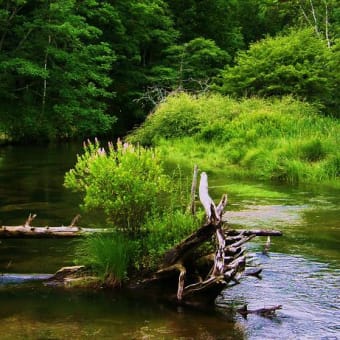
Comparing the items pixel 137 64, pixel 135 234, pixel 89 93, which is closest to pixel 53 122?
pixel 89 93

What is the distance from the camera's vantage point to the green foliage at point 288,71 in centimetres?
3009

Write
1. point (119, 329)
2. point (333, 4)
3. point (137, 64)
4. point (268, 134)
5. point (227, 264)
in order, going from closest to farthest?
point (119, 329) < point (227, 264) < point (268, 134) < point (333, 4) < point (137, 64)

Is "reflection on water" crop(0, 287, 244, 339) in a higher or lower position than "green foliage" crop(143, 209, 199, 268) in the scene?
lower

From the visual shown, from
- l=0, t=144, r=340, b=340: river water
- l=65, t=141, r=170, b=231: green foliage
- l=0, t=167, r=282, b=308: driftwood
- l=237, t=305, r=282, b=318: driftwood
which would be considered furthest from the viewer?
l=65, t=141, r=170, b=231: green foliage

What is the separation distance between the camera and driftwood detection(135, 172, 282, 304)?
678 cm

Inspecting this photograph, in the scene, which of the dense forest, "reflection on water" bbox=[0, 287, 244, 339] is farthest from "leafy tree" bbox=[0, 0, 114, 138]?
"reflection on water" bbox=[0, 287, 244, 339]

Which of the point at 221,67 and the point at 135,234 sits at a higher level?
the point at 221,67

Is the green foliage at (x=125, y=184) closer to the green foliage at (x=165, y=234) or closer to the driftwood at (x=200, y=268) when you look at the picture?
the green foliage at (x=165, y=234)

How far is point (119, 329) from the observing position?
6.31 m

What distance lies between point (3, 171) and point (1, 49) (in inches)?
685

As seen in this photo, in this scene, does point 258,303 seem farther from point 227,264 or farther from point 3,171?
point 3,171

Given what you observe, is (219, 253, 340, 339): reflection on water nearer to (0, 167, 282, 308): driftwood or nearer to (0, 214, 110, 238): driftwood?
(0, 167, 282, 308): driftwood

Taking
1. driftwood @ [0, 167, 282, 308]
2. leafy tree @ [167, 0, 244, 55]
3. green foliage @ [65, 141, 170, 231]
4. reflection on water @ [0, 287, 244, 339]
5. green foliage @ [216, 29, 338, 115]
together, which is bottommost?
reflection on water @ [0, 287, 244, 339]

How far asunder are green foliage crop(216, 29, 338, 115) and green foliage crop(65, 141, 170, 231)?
22.3 meters
